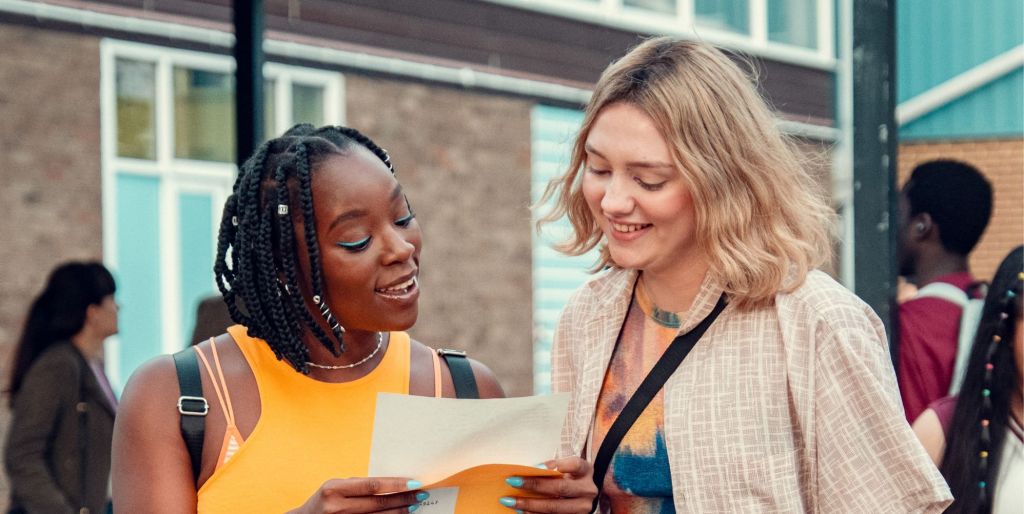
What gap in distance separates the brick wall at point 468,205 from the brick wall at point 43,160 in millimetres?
2072

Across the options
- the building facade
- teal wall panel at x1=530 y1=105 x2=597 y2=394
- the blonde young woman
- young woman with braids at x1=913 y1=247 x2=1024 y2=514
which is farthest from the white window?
the blonde young woman

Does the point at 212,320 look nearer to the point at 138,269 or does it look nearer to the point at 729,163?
the point at 729,163

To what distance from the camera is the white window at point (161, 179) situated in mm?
7820

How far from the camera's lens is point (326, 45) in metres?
8.58

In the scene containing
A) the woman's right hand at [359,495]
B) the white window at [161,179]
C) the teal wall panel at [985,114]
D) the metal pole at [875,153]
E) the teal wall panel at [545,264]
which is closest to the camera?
the woman's right hand at [359,495]

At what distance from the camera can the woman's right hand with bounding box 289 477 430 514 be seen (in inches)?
74.6

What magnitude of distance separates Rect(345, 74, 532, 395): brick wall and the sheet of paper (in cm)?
721

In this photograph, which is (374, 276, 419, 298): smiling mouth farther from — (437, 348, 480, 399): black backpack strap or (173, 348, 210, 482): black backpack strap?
(173, 348, 210, 482): black backpack strap

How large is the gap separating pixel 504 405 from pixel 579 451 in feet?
1.26

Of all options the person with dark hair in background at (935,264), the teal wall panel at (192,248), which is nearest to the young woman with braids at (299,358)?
the person with dark hair in background at (935,264)

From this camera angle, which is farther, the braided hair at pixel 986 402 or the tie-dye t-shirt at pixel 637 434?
the braided hair at pixel 986 402

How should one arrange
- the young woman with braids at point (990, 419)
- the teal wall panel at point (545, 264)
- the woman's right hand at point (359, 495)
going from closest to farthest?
the woman's right hand at point (359, 495), the young woman with braids at point (990, 419), the teal wall panel at point (545, 264)

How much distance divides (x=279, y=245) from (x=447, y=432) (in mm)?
531

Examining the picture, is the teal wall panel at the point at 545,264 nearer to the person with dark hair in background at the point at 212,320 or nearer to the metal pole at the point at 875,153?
the person with dark hair in background at the point at 212,320
